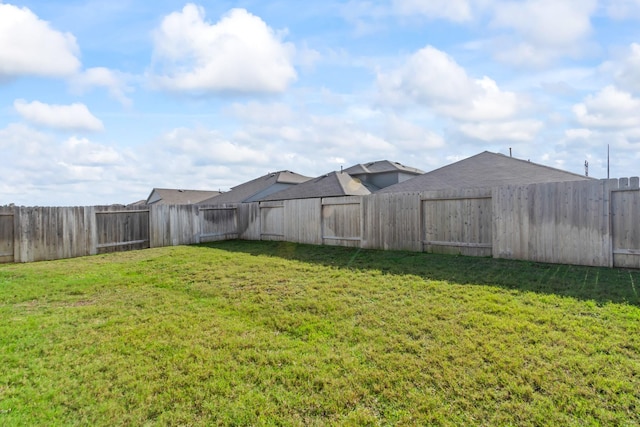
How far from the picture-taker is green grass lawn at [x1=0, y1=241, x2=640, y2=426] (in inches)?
97.9

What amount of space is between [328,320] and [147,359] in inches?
78.6

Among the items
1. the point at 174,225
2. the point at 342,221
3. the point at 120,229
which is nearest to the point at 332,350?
the point at 342,221

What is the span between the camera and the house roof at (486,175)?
1093cm

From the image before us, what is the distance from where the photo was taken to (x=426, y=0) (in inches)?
266

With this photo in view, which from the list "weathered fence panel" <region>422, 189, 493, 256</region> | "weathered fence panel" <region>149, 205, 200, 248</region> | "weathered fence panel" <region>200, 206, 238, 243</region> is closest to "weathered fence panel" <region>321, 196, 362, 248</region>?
"weathered fence panel" <region>422, 189, 493, 256</region>

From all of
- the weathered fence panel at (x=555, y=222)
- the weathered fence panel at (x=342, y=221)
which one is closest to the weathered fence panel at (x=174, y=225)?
the weathered fence panel at (x=342, y=221)

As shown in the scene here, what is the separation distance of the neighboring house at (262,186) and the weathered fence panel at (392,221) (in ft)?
42.7

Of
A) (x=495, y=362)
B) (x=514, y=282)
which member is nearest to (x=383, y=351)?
(x=495, y=362)

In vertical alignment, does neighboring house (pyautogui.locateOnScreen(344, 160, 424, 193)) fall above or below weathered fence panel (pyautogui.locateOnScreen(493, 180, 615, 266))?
above

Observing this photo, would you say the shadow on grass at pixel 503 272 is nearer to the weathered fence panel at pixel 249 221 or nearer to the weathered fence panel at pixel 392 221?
the weathered fence panel at pixel 392 221

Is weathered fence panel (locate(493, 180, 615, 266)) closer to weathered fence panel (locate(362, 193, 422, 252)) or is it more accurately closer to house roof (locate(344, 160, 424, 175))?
weathered fence panel (locate(362, 193, 422, 252))

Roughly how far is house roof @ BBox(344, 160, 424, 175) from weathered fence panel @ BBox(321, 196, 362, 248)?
34.4ft

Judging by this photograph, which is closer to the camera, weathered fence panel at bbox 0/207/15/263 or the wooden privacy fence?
weathered fence panel at bbox 0/207/15/263

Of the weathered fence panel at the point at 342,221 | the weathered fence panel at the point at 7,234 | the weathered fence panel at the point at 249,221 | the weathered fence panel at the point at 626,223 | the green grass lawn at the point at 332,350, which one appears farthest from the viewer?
the weathered fence panel at the point at 249,221
